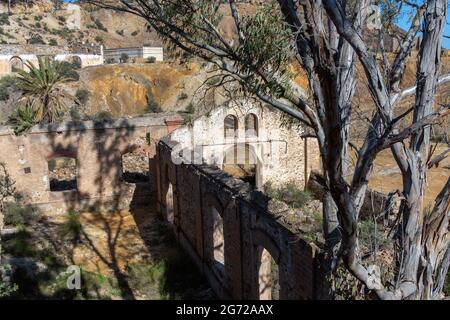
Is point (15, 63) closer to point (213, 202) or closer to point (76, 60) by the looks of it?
point (76, 60)

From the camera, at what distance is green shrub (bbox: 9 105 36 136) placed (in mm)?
18766

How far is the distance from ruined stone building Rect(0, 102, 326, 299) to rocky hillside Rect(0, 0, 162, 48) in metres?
43.1

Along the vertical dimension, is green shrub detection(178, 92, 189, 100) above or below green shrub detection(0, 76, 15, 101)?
below

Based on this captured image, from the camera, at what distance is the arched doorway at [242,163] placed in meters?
21.2

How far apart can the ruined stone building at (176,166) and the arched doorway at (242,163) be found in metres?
0.06

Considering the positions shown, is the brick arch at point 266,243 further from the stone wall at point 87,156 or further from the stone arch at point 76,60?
the stone arch at point 76,60

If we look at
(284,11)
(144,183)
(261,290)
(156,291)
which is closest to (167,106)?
(144,183)

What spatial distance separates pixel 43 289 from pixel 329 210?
26.6ft

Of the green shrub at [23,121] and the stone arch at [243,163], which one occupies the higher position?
the green shrub at [23,121]

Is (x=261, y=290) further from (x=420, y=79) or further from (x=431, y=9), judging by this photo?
(x=431, y=9)

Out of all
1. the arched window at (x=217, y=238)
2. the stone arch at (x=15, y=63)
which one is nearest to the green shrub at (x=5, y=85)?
the stone arch at (x=15, y=63)

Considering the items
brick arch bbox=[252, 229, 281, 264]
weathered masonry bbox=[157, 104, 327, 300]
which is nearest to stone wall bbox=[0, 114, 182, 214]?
weathered masonry bbox=[157, 104, 327, 300]

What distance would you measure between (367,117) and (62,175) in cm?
2201

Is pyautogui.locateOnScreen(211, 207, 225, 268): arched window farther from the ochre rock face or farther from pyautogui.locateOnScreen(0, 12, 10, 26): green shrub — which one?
pyautogui.locateOnScreen(0, 12, 10, 26): green shrub
